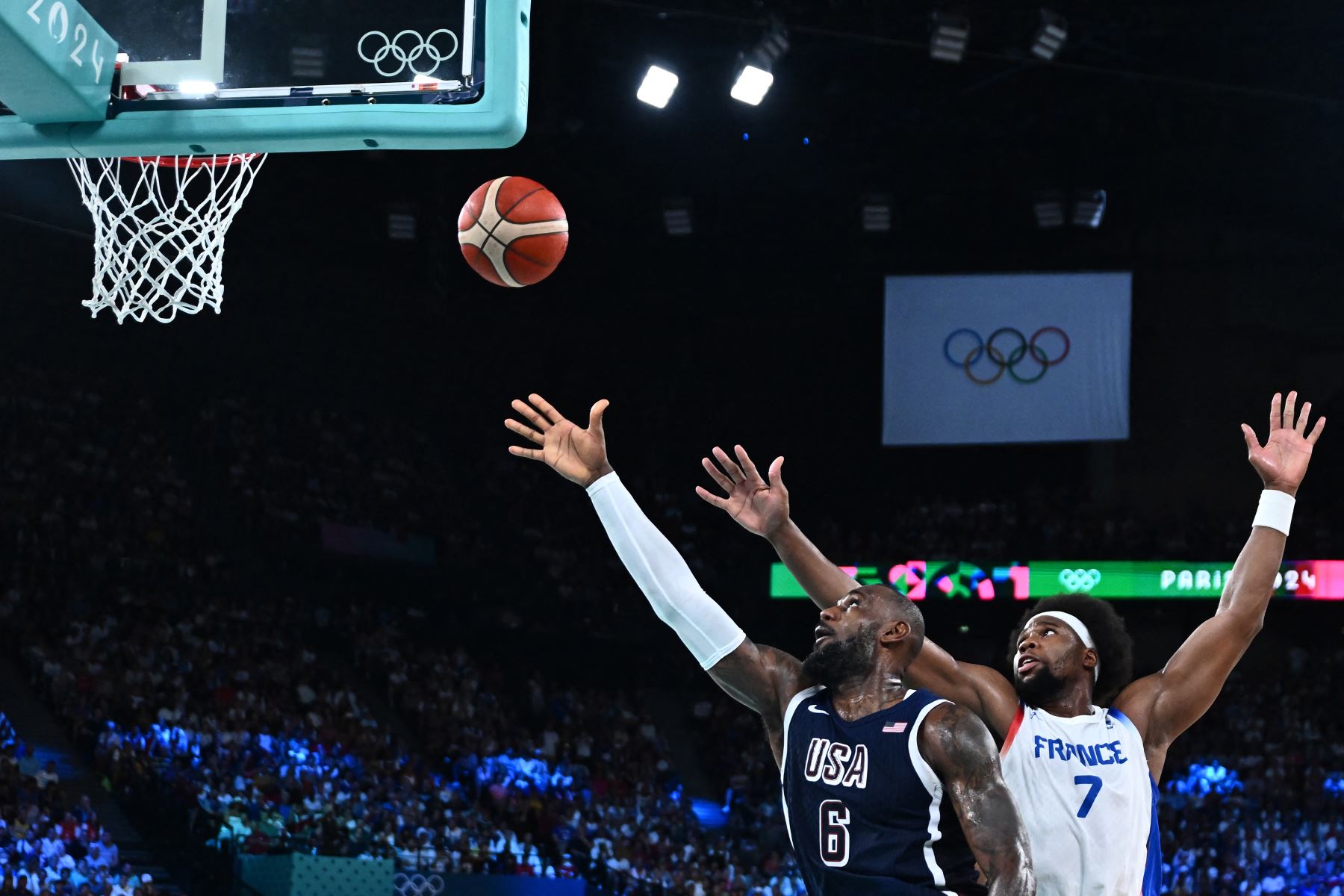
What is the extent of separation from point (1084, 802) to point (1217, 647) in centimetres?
57

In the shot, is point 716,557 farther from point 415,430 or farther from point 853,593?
point 853,593

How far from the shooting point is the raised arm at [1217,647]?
3570mm

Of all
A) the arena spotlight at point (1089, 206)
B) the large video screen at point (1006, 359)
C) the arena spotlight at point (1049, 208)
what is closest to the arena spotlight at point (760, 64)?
the large video screen at point (1006, 359)

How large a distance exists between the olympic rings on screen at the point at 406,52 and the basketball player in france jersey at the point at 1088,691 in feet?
6.20

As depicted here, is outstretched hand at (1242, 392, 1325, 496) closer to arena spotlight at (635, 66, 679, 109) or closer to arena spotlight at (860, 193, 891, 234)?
arena spotlight at (635, 66, 679, 109)

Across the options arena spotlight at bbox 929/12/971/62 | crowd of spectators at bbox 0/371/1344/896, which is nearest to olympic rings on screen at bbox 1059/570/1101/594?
crowd of spectators at bbox 0/371/1344/896

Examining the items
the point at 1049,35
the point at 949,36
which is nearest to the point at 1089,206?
the point at 1049,35

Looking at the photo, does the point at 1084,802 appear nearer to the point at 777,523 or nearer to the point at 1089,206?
the point at 777,523

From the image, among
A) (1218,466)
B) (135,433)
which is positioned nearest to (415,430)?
(135,433)

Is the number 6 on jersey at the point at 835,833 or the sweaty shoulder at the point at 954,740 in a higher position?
the sweaty shoulder at the point at 954,740

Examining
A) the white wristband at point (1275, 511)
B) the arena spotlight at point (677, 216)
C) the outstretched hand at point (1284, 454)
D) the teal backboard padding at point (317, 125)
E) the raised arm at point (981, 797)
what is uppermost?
the arena spotlight at point (677, 216)

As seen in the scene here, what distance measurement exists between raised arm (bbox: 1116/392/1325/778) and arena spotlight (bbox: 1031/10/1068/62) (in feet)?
31.9

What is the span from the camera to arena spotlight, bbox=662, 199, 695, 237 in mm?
17719

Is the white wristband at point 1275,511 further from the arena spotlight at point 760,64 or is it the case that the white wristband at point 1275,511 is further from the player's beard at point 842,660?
the arena spotlight at point 760,64
